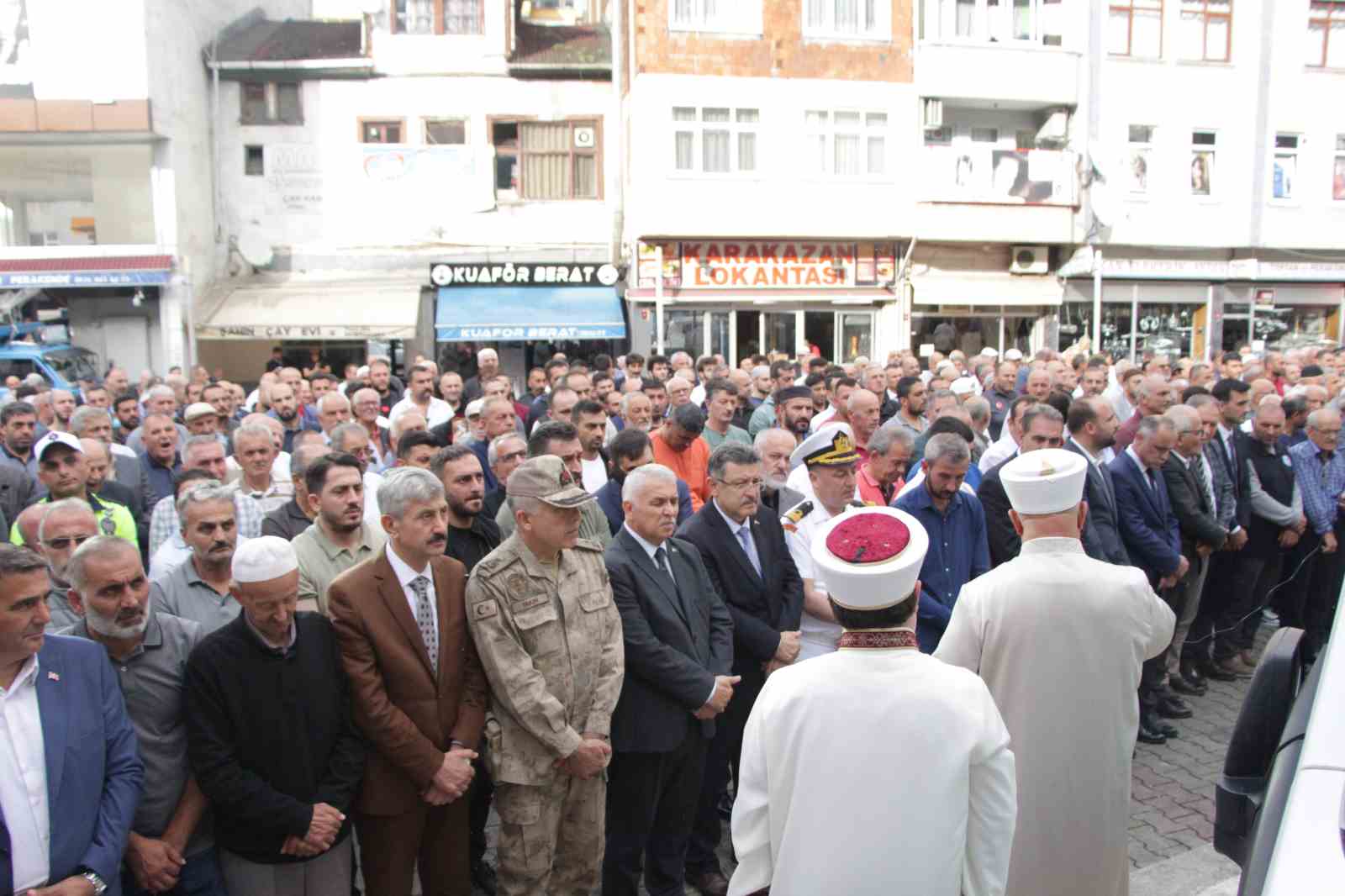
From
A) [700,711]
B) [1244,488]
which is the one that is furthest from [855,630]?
[1244,488]

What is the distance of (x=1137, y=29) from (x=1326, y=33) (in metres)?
4.79

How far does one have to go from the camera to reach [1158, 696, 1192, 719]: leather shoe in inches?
250

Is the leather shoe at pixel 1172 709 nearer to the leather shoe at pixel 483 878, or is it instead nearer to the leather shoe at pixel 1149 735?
the leather shoe at pixel 1149 735

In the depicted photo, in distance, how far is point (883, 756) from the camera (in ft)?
7.63

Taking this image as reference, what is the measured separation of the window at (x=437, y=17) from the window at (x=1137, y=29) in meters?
13.3

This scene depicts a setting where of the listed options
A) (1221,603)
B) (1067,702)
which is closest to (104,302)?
(1221,603)

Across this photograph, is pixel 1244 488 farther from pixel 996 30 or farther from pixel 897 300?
pixel 996 30

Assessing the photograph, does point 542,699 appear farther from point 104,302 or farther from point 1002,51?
point 1002,51

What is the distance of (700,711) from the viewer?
4.11 metres

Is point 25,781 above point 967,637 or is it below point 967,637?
below

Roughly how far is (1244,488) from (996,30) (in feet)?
53.1

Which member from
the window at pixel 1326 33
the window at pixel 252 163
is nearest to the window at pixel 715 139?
the window at pixel 252 163

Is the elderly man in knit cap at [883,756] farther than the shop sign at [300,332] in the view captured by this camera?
No

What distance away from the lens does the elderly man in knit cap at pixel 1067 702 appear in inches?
127
